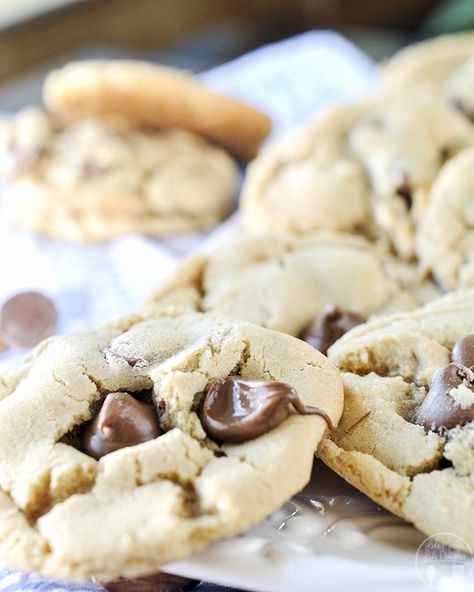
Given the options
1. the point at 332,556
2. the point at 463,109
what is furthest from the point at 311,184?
the point at 332,556

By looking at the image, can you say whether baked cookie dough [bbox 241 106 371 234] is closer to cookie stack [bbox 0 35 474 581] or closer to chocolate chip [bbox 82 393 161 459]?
cookie stack [bbox 0 35 474 581]

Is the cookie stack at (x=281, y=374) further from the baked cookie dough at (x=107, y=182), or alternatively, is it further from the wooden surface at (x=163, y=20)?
the wooden surface at (x=163, y=20)

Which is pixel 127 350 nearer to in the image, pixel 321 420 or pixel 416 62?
pixel 321 420

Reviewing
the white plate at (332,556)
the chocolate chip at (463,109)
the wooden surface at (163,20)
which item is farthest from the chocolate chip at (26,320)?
the wooden surface at (163,20)

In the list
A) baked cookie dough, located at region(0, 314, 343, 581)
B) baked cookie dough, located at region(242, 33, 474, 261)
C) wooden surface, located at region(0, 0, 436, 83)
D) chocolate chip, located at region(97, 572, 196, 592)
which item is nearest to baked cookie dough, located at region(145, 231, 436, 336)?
baked cookie dough, located at region(242, 33, 474, 261)

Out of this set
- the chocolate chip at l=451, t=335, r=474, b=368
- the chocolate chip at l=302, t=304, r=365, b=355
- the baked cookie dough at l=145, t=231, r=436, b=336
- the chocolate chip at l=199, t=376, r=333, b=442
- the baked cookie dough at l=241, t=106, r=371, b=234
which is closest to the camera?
the chocolate chip at l=199, t=376, r=333, b=442

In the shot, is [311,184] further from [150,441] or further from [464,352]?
[150,441]

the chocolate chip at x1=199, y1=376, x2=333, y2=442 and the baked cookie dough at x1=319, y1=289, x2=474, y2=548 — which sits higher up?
the chocolate chip at x1=199, y1=376, x2=333, y2=442

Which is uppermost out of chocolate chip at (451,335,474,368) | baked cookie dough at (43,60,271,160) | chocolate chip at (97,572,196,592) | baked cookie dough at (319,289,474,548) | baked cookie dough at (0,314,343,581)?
baked cookie dough at (43,60,271,160)
